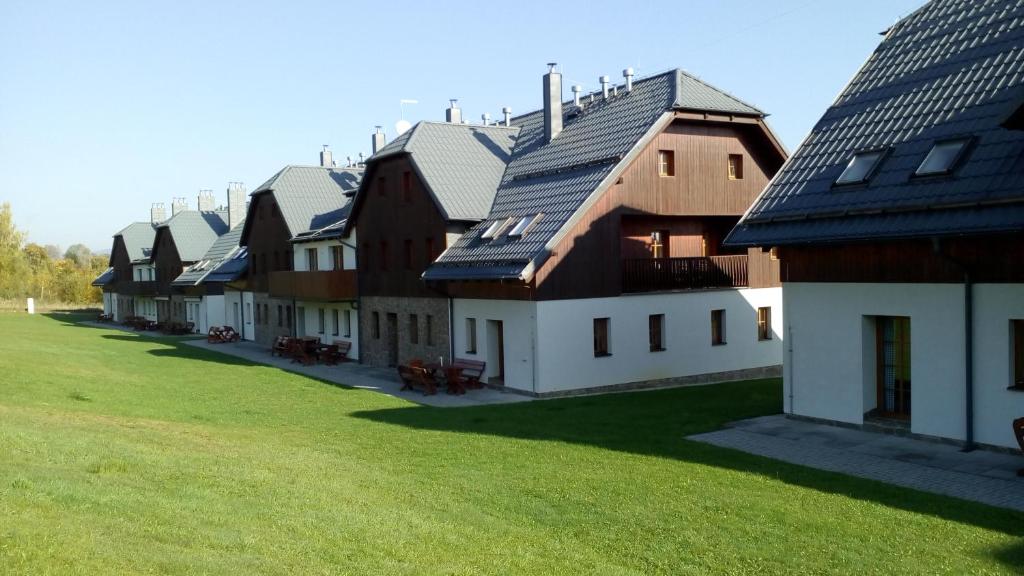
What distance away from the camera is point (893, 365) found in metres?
16.2

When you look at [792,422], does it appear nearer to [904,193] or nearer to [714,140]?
[904,193]

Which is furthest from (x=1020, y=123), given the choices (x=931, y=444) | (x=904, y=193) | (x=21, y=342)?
(x=21, y=342)

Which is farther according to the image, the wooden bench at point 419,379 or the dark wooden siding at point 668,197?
the wooden bench at point 419,379

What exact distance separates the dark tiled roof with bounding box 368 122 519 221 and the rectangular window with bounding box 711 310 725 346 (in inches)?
305

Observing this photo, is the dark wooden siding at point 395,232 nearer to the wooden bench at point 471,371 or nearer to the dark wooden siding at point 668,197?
the wooden bench at point 471,371

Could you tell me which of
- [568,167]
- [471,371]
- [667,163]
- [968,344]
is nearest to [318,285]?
[471,371]

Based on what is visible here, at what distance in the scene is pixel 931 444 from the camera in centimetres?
1505

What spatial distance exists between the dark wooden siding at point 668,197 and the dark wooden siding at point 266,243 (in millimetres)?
19519

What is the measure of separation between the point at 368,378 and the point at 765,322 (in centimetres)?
1284

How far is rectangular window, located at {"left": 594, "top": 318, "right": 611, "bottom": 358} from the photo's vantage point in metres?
24.2

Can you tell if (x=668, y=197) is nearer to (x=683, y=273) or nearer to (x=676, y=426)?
(x=683, y=273)

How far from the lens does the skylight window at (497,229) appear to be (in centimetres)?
2556

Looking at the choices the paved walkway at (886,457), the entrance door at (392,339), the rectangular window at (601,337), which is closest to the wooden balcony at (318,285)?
the entrance door at (392,339)

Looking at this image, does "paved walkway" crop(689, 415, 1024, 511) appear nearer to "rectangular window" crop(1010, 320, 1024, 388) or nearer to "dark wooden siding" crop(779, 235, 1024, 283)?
"rectangular window" crop(1010, 320, 1024, 388)
